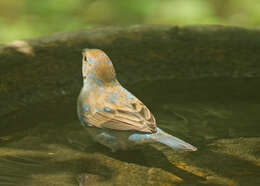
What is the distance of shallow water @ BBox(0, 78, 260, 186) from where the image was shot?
8.85 feet

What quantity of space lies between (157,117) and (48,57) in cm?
99

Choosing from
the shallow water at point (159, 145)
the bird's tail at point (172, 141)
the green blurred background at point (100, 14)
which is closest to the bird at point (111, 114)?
the bird's tail at point (172, 141)

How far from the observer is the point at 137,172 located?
2812 mm

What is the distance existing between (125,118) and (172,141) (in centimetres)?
35

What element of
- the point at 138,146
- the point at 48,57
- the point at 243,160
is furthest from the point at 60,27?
the point at 243,160

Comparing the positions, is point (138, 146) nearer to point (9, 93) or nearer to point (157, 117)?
point (157, 117)

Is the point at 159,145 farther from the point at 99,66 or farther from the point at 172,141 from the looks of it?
the point at 99,66

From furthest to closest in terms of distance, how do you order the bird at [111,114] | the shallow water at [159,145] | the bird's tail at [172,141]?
the bird at [111,114]
the bird's tail at [172,141]
the shallow water at [159,145]

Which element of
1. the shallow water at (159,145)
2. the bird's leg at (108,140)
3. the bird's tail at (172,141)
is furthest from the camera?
the bird's leg at (108,140)

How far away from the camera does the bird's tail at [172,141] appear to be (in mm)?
2824

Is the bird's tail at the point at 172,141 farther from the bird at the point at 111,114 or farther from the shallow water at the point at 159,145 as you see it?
the shallow water at the point at 159,145

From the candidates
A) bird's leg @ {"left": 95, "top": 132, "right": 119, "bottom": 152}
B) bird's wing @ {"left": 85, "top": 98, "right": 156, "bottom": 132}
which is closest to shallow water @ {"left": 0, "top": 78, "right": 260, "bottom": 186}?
bird's leg @ {"left": 95, "top": 132, "right": 119, "bottom": 152}

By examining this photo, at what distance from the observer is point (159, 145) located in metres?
3.26

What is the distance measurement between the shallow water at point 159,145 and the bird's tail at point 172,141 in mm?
130
